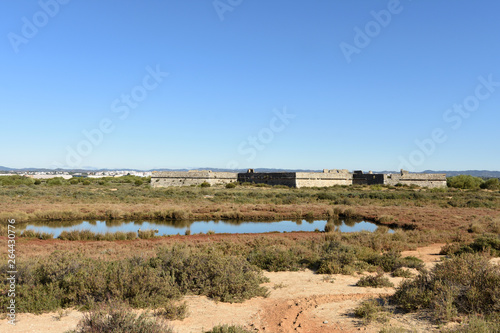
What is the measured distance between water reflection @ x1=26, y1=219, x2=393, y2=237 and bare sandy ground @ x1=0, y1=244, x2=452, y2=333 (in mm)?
10901

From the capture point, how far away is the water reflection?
777 inches

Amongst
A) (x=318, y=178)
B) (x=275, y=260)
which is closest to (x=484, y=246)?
(x=275, y=260)

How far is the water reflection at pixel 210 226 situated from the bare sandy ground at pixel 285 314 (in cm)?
1090

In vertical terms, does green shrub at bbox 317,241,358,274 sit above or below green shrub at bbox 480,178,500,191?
below

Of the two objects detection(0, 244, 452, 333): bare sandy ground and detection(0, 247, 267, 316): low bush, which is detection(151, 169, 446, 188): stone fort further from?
Answer: detection(0, 247, 267, 316): low bush

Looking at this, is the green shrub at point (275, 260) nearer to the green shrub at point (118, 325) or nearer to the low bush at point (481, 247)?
the green shrub at point (118, 325)

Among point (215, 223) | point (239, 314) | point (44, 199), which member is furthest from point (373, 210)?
point (44, 199)

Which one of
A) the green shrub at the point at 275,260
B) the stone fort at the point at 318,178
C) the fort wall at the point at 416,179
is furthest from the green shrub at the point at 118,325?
the fort wall at the point at 416,179

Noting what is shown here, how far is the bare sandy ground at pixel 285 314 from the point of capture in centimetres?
599

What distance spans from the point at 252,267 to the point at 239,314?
2.31 metres

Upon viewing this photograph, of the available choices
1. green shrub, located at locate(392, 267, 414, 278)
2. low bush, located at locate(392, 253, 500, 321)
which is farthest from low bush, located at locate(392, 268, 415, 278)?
low bush, located at locate(392, 253, 500, 321)

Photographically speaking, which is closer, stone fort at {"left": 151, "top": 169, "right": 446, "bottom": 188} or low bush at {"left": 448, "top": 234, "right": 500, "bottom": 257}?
low bush at {"left": 448, "top": 234, "right": 500, "bottom": 257}

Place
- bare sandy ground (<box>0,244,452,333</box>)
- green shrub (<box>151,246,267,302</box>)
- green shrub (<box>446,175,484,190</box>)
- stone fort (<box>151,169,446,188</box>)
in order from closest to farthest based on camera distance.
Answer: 1. bare sandy ground (<box>0,244,452,333</box>)
2. green shrub (<box>151,246,267,302</box>)
3. stone fort (<box>151,169,446,188</box>)
4. green shrub (<box>446,175,484,190</box>)

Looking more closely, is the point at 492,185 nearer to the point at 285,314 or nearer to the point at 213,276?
the point at 213,276
